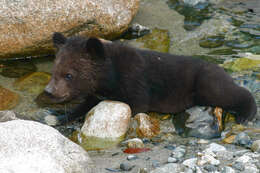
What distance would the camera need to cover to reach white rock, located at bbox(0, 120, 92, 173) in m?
4.51

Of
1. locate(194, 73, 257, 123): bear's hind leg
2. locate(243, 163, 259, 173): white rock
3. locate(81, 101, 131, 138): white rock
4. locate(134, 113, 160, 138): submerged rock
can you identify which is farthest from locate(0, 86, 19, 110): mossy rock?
locate(243, 163, 259, 173): white rock

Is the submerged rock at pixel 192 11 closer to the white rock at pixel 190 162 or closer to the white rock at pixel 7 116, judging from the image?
the white rock at pixel 7 116

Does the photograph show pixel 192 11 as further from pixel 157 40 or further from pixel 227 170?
pixel 227 170

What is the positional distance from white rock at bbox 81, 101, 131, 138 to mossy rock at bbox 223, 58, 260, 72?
285 centimetres

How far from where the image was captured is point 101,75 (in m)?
6.66

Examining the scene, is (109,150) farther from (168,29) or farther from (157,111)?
(168,29)

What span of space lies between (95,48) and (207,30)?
14.4 ft

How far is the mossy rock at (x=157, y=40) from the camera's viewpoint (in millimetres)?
9375

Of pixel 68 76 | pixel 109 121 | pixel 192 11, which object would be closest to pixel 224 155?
pixel 109 121

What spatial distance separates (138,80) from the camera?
22.3 ft

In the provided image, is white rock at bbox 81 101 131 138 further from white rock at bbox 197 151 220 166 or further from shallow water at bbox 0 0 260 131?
white rock at bbox 197 151 220 166

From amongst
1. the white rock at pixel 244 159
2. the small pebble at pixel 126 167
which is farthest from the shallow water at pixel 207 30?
the small pebble at pixel 126 167

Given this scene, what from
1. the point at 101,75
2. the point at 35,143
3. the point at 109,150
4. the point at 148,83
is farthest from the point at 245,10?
the point at 35,143

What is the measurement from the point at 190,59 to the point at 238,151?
7.60 feet
